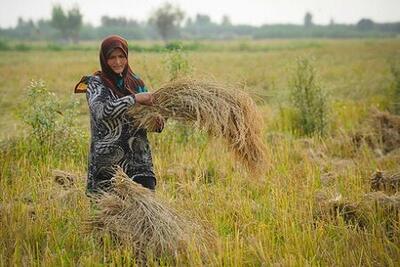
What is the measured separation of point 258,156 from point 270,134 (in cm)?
344

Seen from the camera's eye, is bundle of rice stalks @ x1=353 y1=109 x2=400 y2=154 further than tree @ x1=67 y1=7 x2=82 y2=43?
No

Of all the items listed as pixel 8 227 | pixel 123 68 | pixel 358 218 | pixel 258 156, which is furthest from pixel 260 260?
pixel 8 227

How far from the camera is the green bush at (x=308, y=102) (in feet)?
25.0

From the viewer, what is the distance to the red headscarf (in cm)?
351

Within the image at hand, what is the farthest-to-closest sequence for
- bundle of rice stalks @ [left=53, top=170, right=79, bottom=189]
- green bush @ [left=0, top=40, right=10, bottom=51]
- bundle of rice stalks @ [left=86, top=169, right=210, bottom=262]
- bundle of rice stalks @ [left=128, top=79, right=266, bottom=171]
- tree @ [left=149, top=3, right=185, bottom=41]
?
tree @ [left=149, top=3, right=185, bottom=41], green bush @ [left=0, top=40, right=10, bottom=51], bundle of rice stalks @ [left=53, top=170, right=79, bottom=189], bundle of rice stalks @ [left=128, top=79, right=266, bottom=171], bundle of rice stalks @ [left=86, top=169, right=210, bottom=262]

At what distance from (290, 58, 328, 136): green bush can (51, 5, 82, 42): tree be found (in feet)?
257

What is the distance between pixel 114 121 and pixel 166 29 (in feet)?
246

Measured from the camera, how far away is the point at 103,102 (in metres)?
3.43

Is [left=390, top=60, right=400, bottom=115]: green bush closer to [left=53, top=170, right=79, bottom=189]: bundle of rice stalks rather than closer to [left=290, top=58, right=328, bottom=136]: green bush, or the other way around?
[left=290, top=58, right=328, bottom=136]: green bush

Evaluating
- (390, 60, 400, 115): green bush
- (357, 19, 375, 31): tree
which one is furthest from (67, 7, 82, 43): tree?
(390, 60, 400, 115): green bush

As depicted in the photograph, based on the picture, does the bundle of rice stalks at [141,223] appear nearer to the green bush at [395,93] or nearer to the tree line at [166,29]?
the green bush at [395,93]

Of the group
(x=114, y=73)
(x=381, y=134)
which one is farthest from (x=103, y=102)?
(x=381, y=134)

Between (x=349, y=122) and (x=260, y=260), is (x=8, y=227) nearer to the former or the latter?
(x=260, y=260)

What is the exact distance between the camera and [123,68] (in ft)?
11.9
